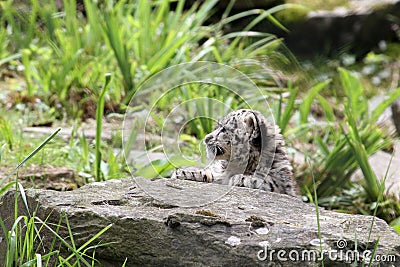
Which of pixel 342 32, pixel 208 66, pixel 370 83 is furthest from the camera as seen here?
pixel 342 32

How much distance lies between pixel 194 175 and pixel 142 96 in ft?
4.00

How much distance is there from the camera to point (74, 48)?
5.75 meters

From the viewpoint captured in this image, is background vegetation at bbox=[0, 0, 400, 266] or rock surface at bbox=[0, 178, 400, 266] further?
background vegetation at bbox=[0, 0, 400, 266]

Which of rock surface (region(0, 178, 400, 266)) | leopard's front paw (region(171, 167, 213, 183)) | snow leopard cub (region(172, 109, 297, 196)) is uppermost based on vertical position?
snow leopard cub (region(172, 109, 297, 196))

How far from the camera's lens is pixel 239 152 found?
3.11m

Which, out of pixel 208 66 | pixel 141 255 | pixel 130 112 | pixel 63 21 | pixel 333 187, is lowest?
pixel 141 255

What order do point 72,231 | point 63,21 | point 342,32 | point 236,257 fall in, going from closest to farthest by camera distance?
point 236,257 < point 72,231 < point 63,21 < point 342,32

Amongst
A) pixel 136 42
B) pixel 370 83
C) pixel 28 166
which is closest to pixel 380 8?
pixel 370 83

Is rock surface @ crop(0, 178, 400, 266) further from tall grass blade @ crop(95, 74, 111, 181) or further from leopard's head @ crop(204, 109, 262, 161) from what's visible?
tall grass blade @ crop(95, 74, 111, 181)

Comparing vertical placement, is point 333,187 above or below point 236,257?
above

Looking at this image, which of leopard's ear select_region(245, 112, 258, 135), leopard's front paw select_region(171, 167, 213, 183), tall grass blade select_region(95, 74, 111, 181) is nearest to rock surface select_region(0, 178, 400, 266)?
leopard's front paw select_region(171, 167, 213, 183)

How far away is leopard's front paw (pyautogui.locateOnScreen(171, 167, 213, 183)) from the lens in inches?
123

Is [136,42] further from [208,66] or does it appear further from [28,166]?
[28,166]

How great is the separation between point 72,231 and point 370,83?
6034mm
